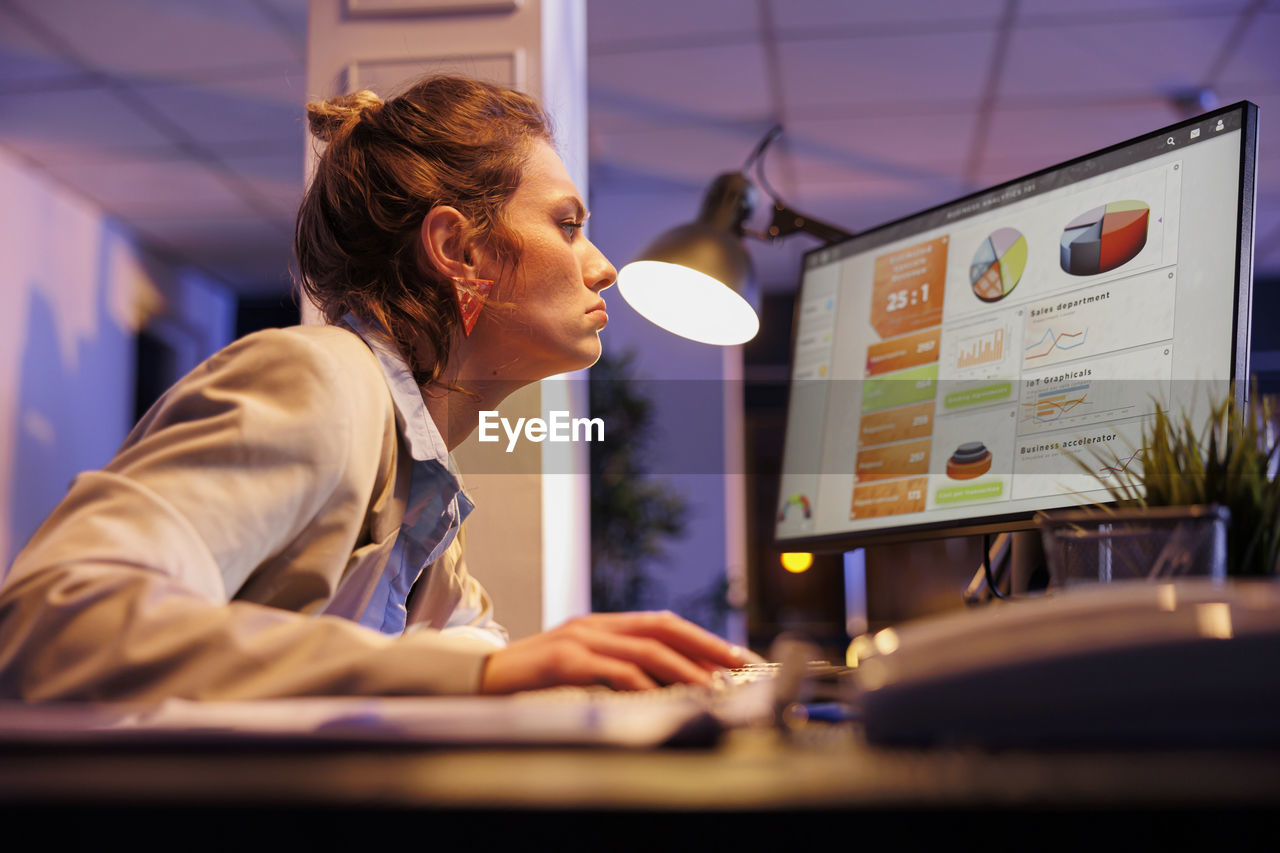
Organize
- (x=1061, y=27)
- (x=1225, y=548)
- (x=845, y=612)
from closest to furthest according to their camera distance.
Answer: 1. (x=1225, y=548)
2. (x=1061, y=27)
3. (x=845, y=612)

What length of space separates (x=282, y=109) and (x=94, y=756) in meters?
3.33

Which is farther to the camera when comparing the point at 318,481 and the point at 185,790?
the point at 318,481

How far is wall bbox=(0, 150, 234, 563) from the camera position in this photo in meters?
3.58

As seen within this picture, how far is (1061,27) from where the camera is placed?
2.81 m

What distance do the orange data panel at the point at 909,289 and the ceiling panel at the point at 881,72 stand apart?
207 cm

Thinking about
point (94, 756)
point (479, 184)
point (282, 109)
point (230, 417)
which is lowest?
point (94, 756)

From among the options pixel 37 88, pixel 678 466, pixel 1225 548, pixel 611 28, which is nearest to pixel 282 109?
pixel 37 88

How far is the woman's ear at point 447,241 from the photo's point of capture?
105 centimetres

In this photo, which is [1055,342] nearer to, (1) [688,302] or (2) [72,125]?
(1) [688,302]

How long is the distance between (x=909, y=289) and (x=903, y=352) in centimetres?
7

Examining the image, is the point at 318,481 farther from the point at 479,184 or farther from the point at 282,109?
the point at 282,109

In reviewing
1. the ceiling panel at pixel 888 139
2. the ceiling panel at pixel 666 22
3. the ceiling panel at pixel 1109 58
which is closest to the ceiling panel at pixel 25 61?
the ceiling panel at pixel 666 22

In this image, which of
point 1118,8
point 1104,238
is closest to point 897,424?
point 1104,238

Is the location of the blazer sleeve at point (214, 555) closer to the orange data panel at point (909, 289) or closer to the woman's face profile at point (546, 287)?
the woman's face profile at point (546, 287)
